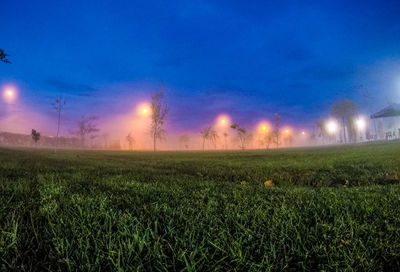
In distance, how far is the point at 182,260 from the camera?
1205 millimetres

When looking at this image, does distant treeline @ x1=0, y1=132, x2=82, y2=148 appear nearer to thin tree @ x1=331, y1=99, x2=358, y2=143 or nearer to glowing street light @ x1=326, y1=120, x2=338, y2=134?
thin tree @ x1=331, y1=99, x2=358, y2=143

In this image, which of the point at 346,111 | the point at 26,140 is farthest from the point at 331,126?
the point at 26,140

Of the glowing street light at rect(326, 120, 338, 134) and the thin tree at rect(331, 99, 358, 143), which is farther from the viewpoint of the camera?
the glowing street light at rect(326, 120, 338, 134)

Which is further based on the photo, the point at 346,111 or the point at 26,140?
the point at 26,140

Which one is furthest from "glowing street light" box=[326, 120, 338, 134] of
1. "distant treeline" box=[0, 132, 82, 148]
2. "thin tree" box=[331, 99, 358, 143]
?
"distant treeline" box=[0, 132, 82, 148]

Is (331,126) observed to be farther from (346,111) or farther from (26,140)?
(26,140)

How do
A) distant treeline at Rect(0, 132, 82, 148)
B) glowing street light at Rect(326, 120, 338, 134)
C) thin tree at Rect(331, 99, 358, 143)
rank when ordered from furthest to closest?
1. distant treeline at Rect(0, 132, 82, 148)
2. glowing street light at Rect(326, 120, 338, 134)
3. thin tree at Rect(331, 99, 358, 143)

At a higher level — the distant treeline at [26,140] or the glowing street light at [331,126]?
the glowing street light at [331,126]

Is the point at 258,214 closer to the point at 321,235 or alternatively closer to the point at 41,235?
the point at 321,235

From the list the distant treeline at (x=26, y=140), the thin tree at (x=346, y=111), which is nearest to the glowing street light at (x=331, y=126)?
the thin tree at (x=346, y=111)

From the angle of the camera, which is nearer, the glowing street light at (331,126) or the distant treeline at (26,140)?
the glowing street light at (331,126)

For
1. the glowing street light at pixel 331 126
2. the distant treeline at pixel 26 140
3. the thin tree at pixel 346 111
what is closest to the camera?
the thin tree at pixel 346 111

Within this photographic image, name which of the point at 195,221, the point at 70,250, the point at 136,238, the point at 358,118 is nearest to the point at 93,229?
the point at 70,250

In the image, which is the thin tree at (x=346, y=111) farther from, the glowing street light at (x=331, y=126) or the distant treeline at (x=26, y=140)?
the distant treeline at (x=26, y=140)
